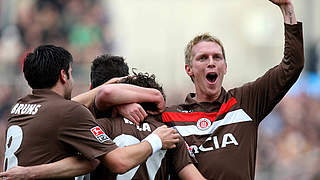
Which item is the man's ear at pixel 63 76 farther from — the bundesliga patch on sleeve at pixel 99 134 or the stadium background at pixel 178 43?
the stadium background at pixel 178 43

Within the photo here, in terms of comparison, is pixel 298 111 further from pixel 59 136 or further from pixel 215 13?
pixel 59 136

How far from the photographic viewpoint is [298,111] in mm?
17031

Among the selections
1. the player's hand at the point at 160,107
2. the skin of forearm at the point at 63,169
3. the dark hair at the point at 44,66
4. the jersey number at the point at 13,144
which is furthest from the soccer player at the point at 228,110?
the jersey number at the point at 13,144

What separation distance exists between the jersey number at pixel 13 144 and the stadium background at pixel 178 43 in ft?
26.6

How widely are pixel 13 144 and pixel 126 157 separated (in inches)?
34.3

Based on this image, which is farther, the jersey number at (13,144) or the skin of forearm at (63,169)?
the jersey number at (13,144)

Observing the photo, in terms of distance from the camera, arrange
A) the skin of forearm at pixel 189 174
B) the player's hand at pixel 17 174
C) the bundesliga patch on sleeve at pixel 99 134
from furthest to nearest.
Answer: the skin of forearm at pixel 189 174
the bundesliga patch on sleeve at pixel 99 134
the player's hand at pixel 17 174

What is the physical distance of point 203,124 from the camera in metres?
5.47

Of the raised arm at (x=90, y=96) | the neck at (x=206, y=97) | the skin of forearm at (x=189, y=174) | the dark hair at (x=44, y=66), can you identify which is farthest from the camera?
the neck at (x=206, y=97)

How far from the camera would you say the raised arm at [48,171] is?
462cm

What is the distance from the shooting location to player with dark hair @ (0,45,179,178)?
4699mm

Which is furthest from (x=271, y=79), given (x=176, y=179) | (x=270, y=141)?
(x=270, y=141)

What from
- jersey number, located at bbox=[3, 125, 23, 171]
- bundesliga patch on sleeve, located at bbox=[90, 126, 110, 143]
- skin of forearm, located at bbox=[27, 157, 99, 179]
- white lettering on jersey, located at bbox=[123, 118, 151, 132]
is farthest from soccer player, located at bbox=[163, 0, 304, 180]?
jersey number, located at bbox=[3, 125, 23, 171]

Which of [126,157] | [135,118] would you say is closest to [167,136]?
[135,118]
